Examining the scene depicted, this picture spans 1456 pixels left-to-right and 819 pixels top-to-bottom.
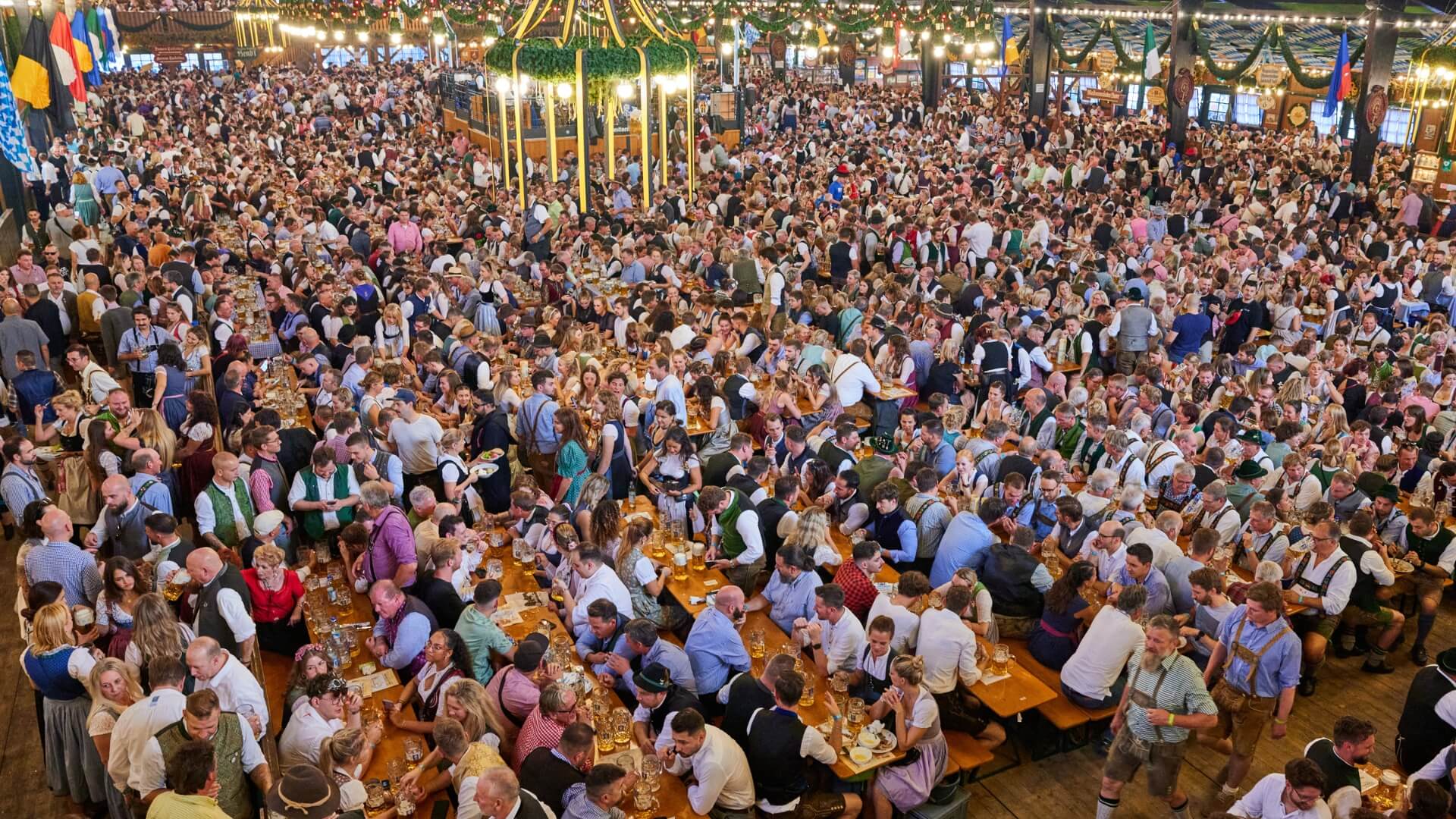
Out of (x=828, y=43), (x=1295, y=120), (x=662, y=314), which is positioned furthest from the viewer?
(x=828, y=43)

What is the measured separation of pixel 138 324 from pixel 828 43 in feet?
73.3

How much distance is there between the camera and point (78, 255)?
33.8 ft

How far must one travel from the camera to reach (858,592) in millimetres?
5504

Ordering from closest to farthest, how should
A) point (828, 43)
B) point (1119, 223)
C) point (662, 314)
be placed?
1. point (662, 314)
2. point (1119, 223)
3. point (828, 43)

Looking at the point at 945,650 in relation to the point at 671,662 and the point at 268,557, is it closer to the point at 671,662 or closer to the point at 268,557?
the point at 671,662

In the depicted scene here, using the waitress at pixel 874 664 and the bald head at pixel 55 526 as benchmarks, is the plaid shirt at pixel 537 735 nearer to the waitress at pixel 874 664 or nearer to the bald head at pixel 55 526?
the waitress at pixel 874 664

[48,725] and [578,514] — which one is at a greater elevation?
[578,514]

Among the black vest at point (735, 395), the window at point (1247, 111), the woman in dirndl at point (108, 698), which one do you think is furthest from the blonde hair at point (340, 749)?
the window at point (1247, 111)

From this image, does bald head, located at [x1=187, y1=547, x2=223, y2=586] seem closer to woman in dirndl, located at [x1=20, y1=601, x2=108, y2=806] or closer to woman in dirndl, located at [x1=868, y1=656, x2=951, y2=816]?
woman in dirndl, located at [x1=20, y1=601, x2=108, y2=806]

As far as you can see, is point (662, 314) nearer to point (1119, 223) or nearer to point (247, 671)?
point (247, 671)

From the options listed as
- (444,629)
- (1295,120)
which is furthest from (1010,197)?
(444,629)

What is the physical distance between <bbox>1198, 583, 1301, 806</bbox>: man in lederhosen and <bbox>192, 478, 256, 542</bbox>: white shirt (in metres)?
5.01

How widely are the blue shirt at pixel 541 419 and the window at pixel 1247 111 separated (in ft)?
79.3

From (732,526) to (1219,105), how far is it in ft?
85.5
